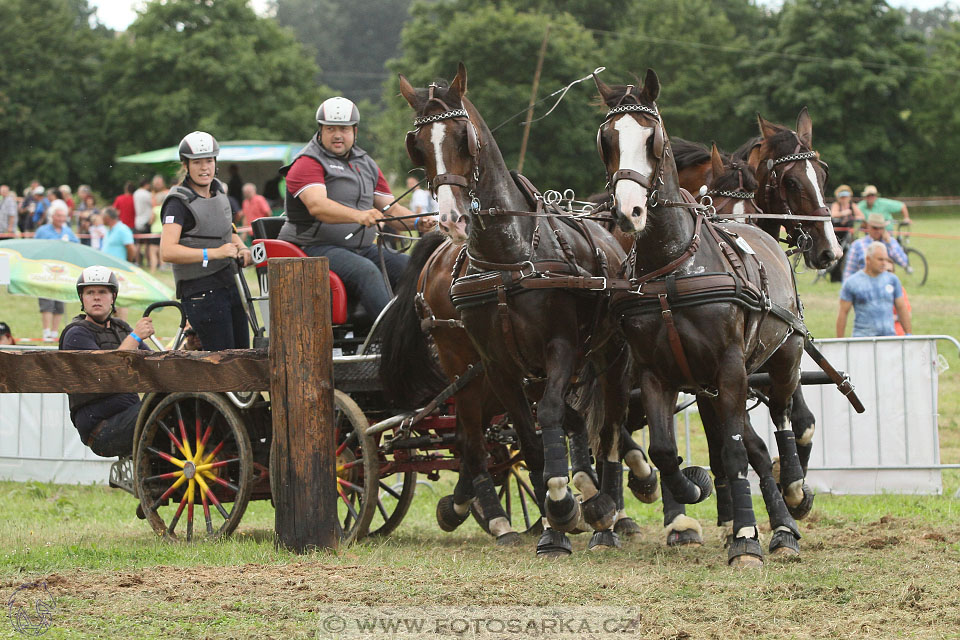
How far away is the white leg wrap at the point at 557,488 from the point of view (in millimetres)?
6133

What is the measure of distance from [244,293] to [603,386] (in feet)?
7.65

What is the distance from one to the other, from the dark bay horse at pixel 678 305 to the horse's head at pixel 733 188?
1.31 m

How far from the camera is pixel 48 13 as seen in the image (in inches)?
2008

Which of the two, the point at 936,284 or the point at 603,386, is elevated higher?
the point at 936,284

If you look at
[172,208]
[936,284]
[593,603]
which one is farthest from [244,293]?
[936,284]

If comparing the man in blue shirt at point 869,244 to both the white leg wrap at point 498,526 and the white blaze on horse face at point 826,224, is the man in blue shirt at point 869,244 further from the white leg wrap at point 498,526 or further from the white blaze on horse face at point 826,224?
the white leg wrap at point 498,526

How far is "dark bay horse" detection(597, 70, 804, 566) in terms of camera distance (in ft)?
19.3

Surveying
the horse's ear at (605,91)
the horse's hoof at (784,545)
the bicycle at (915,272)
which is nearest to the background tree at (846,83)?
the bicycle at (915,272)

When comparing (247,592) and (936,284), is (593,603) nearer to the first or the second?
(247,592)

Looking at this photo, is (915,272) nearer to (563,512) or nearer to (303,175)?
(303,175)

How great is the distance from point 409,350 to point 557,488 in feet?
5.37

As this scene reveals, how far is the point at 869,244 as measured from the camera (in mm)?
12977

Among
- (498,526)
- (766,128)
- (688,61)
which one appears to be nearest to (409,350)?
(498,526)

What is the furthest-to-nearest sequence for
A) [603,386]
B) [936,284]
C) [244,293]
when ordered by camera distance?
[936,284], [244,293], [603,386]
